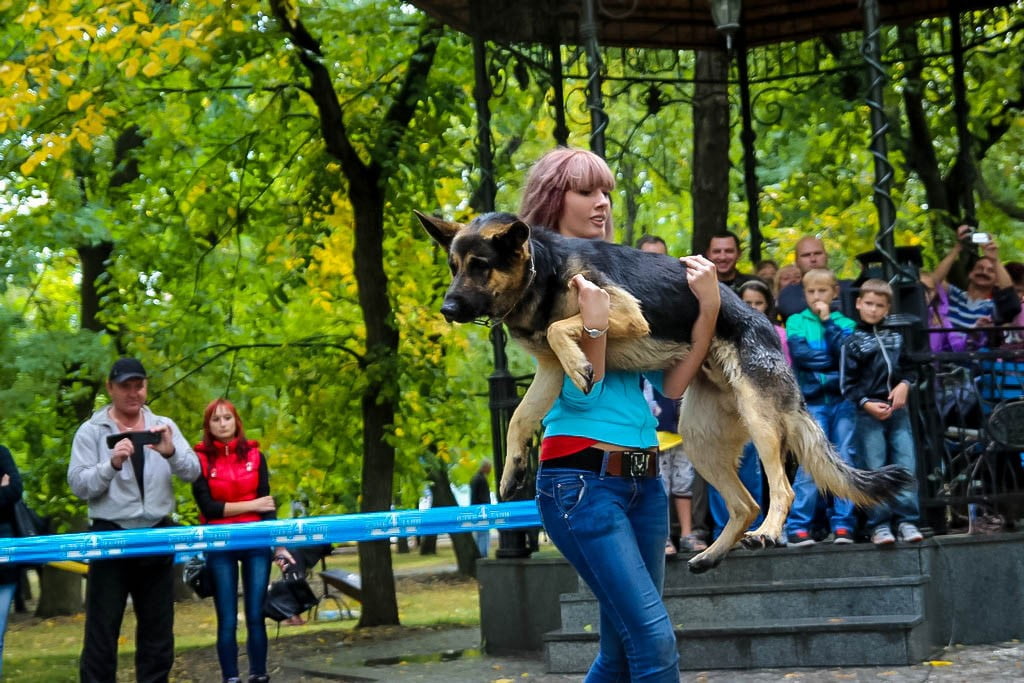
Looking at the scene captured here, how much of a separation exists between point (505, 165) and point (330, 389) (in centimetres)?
335

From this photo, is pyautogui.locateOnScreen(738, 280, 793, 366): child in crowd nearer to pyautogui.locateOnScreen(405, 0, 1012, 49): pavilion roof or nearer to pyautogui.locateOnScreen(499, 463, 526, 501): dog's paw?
pyautogui.locateOnScreen(405, 0, 1012, 49): pavilion roof

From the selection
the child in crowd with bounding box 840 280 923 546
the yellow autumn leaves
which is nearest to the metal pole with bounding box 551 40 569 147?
the yellow autumn leaves

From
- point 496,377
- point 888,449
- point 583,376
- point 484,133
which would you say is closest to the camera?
point 583,376

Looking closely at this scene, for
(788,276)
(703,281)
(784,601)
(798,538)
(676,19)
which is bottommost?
(784,601)

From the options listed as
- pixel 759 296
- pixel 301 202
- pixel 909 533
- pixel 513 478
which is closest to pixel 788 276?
pixel 759 296

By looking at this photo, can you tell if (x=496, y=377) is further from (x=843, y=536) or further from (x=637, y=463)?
(x=637, y=463)

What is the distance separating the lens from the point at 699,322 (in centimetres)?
412

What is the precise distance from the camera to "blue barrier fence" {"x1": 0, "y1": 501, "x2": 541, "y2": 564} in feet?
25.6

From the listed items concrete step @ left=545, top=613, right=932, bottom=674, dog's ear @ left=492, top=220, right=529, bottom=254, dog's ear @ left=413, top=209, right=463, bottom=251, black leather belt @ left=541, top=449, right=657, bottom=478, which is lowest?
concrete step @ left=545, top=613, right=932, bottom=674

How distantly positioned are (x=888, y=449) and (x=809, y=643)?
1.51m

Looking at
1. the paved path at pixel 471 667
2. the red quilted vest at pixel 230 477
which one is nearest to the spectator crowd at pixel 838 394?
the paved path at pixel 471 667

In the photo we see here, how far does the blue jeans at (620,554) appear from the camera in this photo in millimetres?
3691

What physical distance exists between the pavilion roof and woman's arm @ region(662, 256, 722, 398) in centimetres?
741

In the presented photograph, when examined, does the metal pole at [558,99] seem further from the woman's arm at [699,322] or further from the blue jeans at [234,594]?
the woman's arm at [699,322]
